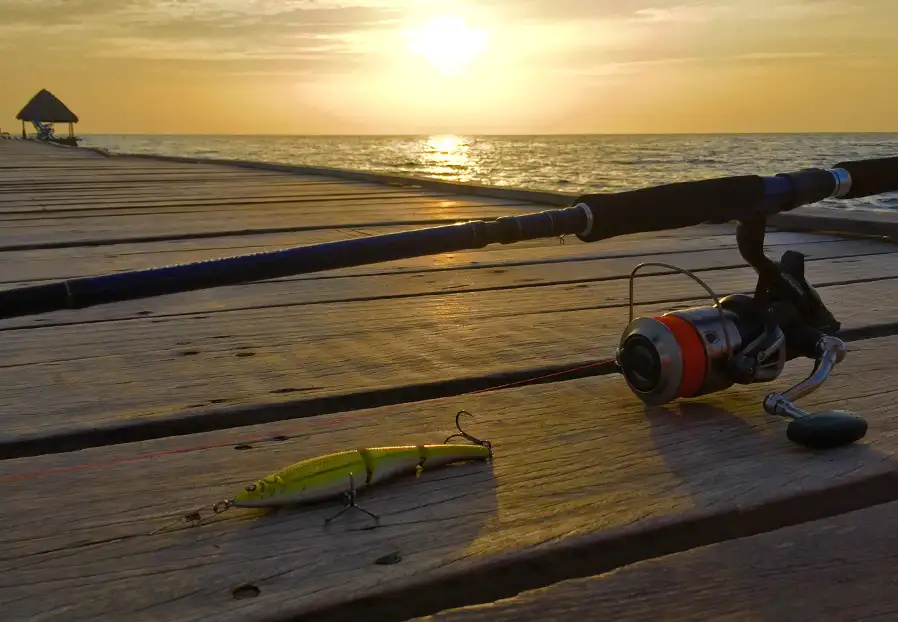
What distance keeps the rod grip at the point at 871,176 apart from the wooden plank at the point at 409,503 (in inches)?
17.5

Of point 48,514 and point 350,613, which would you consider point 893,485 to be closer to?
point 350,613

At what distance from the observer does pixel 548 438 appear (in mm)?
1542

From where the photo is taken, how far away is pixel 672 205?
1640 mm

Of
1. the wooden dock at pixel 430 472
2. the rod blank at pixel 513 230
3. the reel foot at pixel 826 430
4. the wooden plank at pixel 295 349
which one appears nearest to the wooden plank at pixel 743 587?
the wooden dock at pixel 430 472

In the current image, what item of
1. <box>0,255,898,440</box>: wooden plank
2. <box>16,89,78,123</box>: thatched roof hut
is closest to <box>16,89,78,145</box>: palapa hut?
<box>16,89,78,123</box>: thatched roof hut

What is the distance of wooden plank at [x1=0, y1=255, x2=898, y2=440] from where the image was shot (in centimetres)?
179

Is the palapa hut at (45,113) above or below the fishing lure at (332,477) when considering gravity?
above

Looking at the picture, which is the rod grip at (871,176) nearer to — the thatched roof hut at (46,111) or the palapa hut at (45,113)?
the palapa hut at (45,113)

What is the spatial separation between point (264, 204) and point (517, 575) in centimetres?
520

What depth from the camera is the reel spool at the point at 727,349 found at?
158cm

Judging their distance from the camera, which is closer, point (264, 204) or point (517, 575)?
point (517, 575)

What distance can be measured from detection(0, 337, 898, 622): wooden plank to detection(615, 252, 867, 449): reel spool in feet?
0.22

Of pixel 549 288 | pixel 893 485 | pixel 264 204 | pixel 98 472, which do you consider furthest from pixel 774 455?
pixel 264 204

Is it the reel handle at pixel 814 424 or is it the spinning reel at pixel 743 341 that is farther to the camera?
the spinning reel at pixel 743 341
